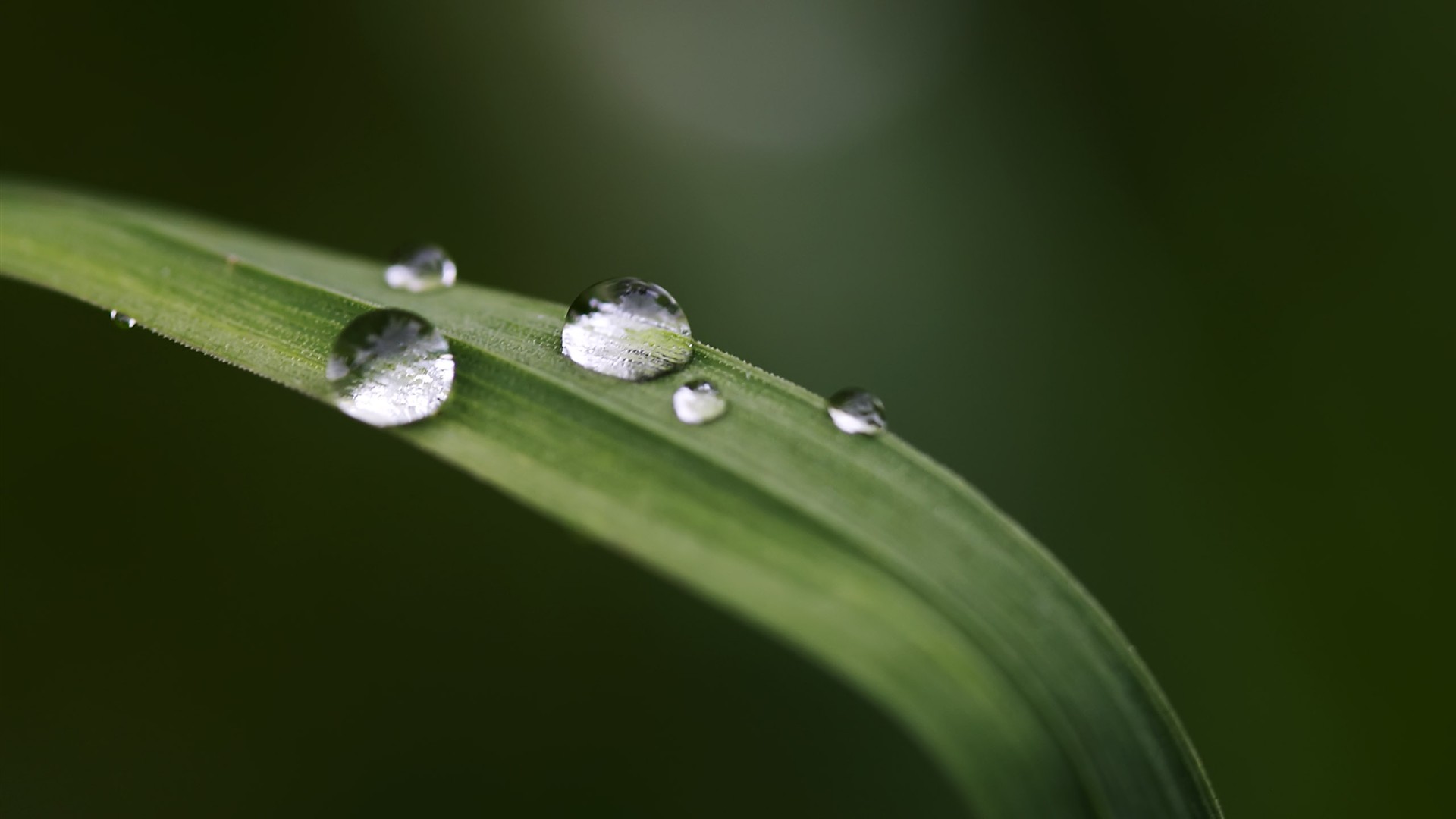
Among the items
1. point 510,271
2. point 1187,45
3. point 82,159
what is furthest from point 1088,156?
point 82,159

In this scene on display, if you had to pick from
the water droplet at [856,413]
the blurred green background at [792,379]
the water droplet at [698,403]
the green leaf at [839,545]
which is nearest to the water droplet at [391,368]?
the green leaf at [839,545]

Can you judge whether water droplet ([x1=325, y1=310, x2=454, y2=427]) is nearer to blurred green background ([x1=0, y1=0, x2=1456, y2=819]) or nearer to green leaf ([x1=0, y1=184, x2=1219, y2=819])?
green leaf ([x1=0, y1=184, x2=1219, y2=819])

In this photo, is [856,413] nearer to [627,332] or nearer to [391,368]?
[627,332]

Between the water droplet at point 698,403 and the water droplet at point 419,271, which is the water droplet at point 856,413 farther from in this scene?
the water droplet at point 419,271

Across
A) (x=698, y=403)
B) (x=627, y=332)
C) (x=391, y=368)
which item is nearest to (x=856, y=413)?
(x=698, y=403)

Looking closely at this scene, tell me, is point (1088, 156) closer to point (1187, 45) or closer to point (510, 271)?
point (1187, 45)
